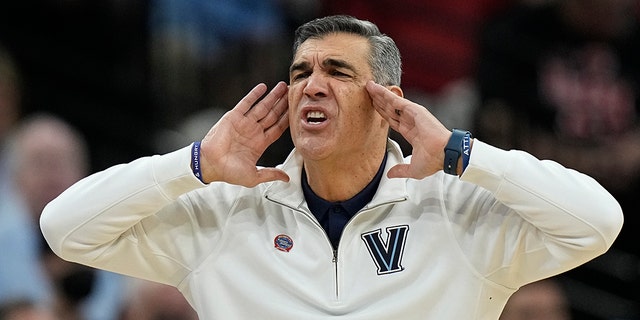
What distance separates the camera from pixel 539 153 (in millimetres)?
8102

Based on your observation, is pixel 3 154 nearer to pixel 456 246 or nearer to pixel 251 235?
pixel 251 235

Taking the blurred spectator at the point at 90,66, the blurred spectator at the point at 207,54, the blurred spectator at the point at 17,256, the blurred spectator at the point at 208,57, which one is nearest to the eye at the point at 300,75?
the blurred spectator at the point at 17,256

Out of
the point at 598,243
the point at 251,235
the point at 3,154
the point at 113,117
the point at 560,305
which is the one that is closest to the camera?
the point at 598,243

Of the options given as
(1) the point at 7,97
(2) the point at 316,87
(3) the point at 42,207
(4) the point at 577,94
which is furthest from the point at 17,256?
(4) the point at 577,94

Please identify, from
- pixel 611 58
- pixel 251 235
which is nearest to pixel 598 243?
pixel 251 235

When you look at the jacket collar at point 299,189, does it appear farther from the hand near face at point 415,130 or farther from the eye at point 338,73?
the eye at point 338,73

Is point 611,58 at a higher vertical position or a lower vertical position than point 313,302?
lower

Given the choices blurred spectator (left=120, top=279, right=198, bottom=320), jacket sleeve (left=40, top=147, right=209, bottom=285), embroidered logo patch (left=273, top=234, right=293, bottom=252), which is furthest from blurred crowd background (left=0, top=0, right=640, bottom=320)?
embroidered logo patch (left=273, top=234, right=293, bottom=252)

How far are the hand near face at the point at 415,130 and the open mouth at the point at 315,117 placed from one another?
0.21 metres

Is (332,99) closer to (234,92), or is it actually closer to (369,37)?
(369,37)

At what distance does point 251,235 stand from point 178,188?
381mm

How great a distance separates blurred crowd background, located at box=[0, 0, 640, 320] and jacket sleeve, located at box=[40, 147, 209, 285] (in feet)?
4.61

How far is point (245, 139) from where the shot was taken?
16.1 feet

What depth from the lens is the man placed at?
4.55 m
